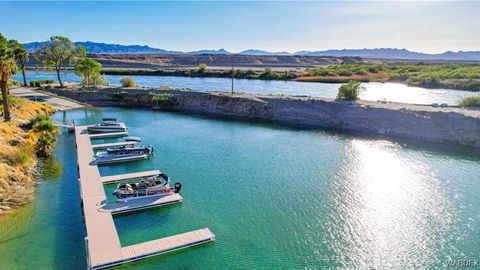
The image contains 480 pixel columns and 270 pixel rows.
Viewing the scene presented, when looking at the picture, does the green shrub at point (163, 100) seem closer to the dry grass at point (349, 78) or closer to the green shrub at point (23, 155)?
the green shrub at point (23, 155)

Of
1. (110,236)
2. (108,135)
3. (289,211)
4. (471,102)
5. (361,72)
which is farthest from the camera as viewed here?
(361,72)

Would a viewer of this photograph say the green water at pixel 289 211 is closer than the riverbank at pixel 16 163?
Yes

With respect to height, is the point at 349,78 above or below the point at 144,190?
above

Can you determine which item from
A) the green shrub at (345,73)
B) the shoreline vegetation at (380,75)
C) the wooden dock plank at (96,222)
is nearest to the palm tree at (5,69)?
the wooden dock plank at (96,222)

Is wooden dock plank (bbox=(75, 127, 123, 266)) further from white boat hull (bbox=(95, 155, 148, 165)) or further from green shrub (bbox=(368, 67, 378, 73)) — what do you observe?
green shrub (bbox=(368, 67, 378, 73))

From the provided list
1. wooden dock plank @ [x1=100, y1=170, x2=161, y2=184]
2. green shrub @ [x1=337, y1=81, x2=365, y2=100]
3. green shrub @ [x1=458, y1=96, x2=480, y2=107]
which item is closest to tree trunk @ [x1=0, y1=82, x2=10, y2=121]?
wooden dock plank @ [x1=100, y1=170, x2=161, y2=184]

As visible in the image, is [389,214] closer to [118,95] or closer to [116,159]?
[116,159]

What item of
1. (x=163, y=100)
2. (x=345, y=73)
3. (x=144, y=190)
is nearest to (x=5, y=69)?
(x=144, y=190)
